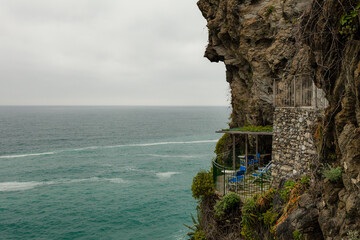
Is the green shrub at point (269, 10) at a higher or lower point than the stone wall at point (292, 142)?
higher

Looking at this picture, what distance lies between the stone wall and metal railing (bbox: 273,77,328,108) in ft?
1.66

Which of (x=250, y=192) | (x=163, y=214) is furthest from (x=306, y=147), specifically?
(x=163, y=214)

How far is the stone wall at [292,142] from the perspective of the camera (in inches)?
451

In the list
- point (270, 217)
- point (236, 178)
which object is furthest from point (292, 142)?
point (236, 178)

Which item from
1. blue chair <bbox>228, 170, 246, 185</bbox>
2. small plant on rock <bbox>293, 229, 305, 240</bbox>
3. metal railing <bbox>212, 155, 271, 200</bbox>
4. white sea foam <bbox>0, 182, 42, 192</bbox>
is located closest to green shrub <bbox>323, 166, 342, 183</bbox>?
small plant on rock <bbox>293, 229, 305, 240</bbox>

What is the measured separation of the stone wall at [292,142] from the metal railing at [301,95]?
0.51 m

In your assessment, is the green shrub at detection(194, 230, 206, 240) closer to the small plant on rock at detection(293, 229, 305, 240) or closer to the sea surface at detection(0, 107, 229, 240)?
the sea surface at detection(0, 107, 229, 240)

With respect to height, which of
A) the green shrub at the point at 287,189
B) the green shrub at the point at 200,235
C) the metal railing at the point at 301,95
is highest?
the metal railing at the point at 301,95

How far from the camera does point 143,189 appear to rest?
1323 inches

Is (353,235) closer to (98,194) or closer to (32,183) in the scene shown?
(98,194)

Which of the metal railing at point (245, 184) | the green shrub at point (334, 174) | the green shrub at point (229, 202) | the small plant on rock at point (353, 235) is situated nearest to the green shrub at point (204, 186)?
the metal railing at point (245, 184)

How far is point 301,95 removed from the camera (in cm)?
1270

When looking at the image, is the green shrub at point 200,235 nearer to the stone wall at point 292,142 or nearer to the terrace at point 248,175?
the terrace at point 248,175

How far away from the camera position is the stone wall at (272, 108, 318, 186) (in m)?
11.5
